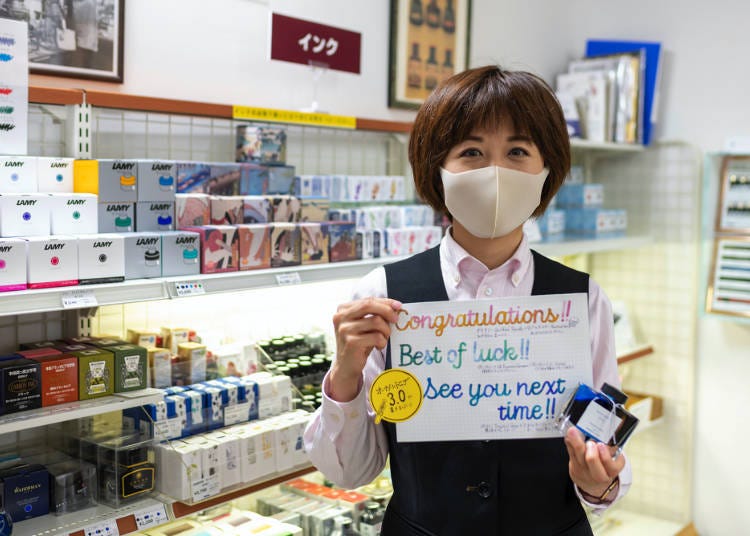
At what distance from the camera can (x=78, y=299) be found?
2.15 meters

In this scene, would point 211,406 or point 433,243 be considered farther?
point 433,243

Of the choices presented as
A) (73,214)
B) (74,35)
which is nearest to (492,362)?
(73,214)

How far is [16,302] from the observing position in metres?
2.04

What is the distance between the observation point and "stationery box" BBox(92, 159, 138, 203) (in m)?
2.38

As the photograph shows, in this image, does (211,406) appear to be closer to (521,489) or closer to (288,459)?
(288,459)

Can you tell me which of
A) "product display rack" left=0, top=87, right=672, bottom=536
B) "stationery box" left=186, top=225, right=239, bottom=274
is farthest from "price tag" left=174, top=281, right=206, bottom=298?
"stationery box" left=186, top=225, right=239, bottom=274

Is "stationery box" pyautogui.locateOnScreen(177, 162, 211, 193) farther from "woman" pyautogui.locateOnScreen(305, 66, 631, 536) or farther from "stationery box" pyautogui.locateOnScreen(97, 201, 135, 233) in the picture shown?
"woman" pyautogui.locateOnScreen(305, 66, 631, 536)

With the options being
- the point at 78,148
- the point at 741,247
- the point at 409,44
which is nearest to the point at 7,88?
the point at 78,148

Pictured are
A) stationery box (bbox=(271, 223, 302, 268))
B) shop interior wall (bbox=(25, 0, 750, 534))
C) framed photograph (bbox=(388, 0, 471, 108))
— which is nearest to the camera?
stationery box (bbox=(271, 223, 302, 268))

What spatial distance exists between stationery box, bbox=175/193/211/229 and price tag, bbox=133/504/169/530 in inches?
35.4

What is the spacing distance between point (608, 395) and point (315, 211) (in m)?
1.73

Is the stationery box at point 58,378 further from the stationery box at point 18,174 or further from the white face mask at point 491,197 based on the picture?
the white face mask at point 491,197

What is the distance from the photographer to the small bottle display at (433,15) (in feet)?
13.9

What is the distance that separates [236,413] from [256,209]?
0.73 metres
